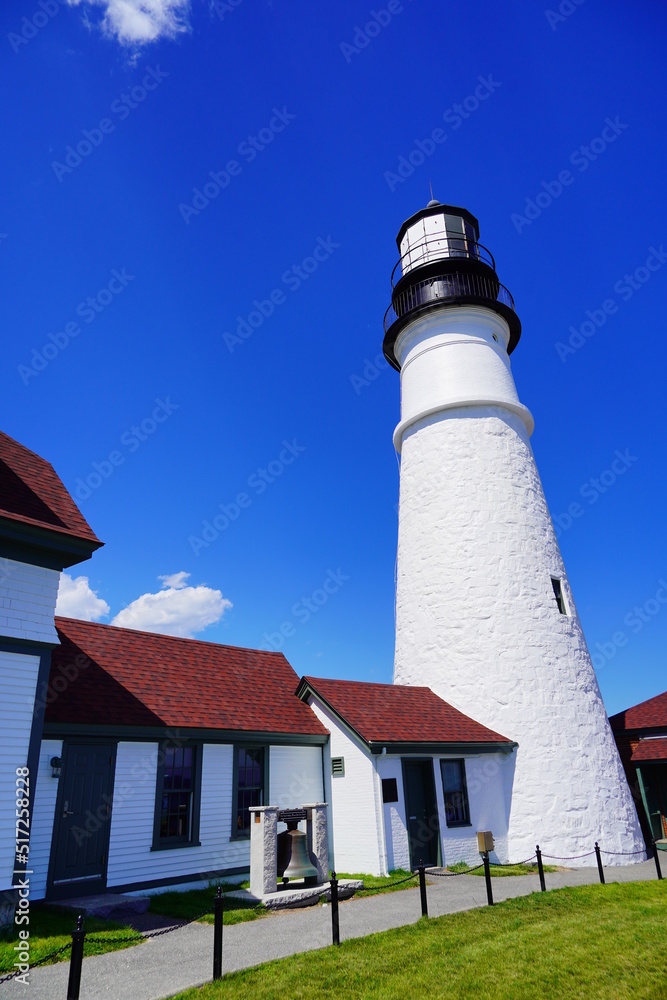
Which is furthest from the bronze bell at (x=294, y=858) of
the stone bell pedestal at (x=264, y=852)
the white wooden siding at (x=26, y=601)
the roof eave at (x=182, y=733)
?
the white wooden siding at (x=26, y=601)

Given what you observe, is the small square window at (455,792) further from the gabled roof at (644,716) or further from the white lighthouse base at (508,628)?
the gabled roof at (644,716)

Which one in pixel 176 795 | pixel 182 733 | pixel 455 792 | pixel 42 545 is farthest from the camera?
pixel 455 792

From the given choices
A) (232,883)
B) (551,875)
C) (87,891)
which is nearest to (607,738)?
A: (551,875)

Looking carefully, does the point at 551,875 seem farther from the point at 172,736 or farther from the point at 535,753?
the point at 172,736

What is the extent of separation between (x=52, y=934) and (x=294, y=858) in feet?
15.1

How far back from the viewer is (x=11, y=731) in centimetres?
958

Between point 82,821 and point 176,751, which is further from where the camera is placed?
point 176,751

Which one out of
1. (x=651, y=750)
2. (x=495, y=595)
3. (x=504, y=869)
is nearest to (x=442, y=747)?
(x=504, y=869)

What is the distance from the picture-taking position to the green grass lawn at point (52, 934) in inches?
309

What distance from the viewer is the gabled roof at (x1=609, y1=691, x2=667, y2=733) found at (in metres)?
19.9

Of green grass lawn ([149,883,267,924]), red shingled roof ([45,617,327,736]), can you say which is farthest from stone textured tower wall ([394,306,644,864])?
green grass lawn ([149,883,267,924])

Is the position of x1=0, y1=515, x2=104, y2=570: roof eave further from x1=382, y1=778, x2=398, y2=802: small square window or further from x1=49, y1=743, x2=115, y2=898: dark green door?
x1=382, y1=778, x2=398, y2=802: small square window

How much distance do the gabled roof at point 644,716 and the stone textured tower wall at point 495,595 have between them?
369 cm

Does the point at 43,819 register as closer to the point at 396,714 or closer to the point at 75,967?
the point at 75,967
